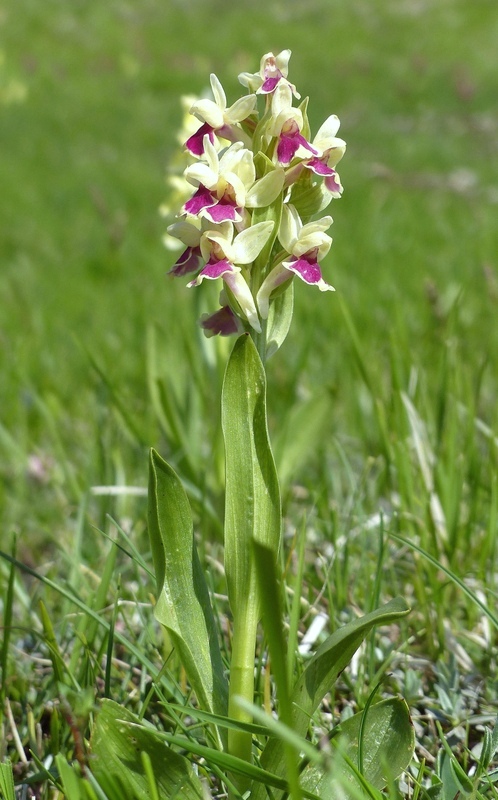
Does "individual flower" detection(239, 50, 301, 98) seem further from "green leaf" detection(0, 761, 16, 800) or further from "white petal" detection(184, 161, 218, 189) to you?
"green leaf" detection(0, 761, 16, 800)

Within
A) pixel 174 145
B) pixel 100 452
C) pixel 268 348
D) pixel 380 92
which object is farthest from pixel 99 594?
pixel 380 92

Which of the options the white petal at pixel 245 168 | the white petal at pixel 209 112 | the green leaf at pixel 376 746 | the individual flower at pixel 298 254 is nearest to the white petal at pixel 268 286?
the individual flower at pixel 298 254

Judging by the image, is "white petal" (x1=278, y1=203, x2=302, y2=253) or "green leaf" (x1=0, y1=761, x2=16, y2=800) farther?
"white petal" (x1=278, y1=203, x2=302, y2=253)

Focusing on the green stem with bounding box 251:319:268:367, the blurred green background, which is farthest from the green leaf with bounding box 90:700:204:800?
the blurred green background

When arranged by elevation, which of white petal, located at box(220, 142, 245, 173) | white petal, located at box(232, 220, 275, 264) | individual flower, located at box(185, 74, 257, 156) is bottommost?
white petal, located at box(232, 220, 275, 264)

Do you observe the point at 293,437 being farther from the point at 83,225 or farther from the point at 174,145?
the point at 174,145

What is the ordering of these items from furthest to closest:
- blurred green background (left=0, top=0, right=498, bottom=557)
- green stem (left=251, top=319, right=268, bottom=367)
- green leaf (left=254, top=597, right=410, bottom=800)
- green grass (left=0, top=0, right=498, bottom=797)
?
blurred green background (left=0, top=0, right=498, bottom=557) → green grass (left=0, top=0, right=498, bottom=797) → green stem (left=251, top=319, right=268, bottom=367) → green leaf (left=254, top=597, right=410, bottom=800)
